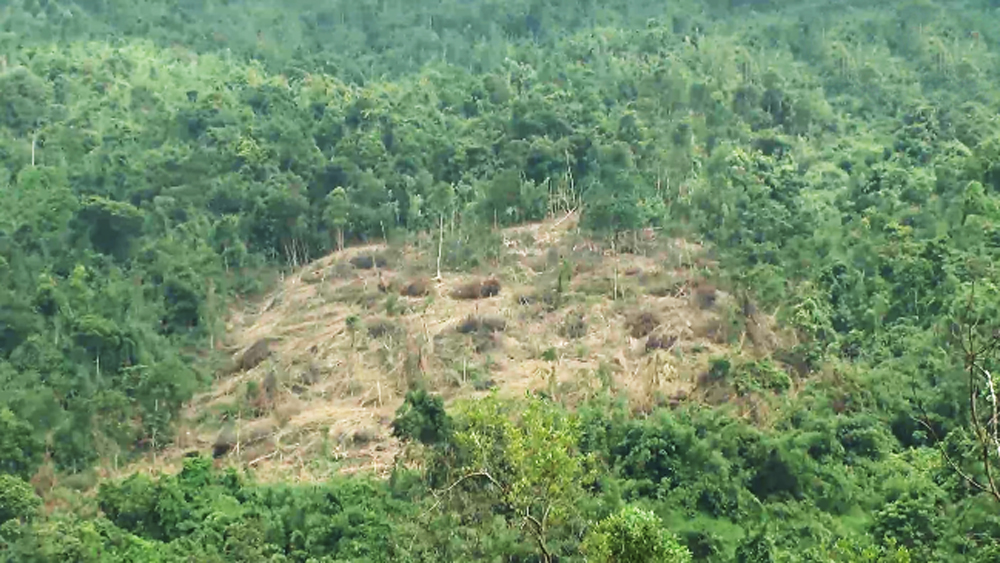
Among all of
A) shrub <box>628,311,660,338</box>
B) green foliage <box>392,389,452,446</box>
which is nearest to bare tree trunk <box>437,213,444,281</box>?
shrub <box>628,311,660,338</box>

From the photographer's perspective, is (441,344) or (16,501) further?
(441,344)

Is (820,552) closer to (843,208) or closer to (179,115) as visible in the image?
(843,208)

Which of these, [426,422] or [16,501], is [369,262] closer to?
[426,422]

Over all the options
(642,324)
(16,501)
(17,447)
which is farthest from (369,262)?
(16,501)

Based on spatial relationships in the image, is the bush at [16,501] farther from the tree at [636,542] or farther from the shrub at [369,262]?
the tree at [636,542]

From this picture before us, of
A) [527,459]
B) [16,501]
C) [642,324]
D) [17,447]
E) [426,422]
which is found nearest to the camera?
[527,459]

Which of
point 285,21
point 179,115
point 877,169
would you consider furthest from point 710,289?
point 285,21

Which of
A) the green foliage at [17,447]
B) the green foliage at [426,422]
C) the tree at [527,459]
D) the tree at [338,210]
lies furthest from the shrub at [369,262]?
the tree at [527,459]
